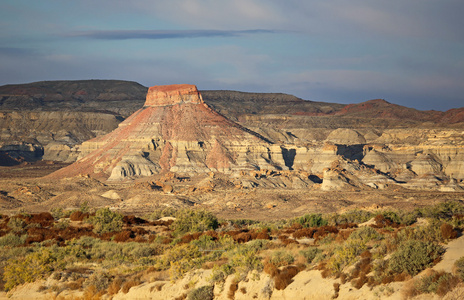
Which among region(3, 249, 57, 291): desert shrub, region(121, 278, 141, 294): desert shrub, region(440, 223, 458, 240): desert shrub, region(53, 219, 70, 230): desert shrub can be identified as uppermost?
region(440, 223, 458, 240): desert shrub

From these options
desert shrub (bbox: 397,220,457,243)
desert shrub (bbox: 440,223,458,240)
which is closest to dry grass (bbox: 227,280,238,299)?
desert shrub (bbox: 397,220,457,243)

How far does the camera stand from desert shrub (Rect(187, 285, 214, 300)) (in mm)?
21906

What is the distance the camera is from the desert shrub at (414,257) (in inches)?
784

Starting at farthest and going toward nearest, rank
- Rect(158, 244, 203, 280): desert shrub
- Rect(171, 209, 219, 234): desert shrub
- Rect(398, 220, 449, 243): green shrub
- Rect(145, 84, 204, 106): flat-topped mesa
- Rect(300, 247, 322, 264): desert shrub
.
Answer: Rect(145, 84, 204, 106): flat-topped mesa, Rect(171, 209, 219, 234): desert shrub, Rect(158, 244, 203, 280): desert shrub, Rect(300, 247, 322, 264): desert shrub, Rect(398, 220, 449, 243): green shrub

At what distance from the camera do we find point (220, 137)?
454ft

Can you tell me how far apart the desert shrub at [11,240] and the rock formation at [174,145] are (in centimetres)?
8561

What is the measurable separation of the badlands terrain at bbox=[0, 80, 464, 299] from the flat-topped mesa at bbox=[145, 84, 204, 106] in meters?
0.33

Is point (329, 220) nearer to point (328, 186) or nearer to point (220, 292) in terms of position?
point (220, 292)

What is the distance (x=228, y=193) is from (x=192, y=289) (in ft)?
236

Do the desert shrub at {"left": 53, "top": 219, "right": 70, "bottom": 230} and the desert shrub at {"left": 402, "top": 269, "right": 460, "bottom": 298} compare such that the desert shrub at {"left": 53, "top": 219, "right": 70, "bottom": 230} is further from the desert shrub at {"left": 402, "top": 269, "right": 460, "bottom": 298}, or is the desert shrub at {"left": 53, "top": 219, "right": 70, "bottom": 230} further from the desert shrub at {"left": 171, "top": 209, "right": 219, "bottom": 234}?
the desert shrub at {"left": 402, "top": 269, "right": 460, "bottom": 298}

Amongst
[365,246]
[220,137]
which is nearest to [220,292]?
[365,246]

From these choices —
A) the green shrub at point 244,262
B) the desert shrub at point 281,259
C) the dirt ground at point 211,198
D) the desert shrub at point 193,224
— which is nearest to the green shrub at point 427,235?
the desert shrub at point 281,259

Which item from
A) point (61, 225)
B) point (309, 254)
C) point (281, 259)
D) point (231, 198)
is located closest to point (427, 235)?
point (309, 254)

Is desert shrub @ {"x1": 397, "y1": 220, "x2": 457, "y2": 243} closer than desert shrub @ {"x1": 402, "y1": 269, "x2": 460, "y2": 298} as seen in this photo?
No
